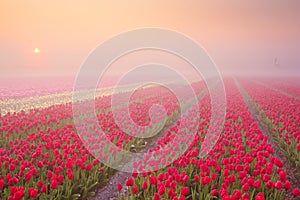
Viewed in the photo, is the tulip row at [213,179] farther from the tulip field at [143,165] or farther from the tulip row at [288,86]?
the tulip row at [288,86]

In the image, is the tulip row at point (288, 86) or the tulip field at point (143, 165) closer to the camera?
the tulip field at point (143, 165)

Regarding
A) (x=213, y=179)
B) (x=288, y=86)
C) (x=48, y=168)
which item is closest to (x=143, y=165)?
(x=213, y=179)

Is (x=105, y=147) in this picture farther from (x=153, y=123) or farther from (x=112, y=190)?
(x=153, y=123)

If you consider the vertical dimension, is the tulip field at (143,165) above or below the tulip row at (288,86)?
below

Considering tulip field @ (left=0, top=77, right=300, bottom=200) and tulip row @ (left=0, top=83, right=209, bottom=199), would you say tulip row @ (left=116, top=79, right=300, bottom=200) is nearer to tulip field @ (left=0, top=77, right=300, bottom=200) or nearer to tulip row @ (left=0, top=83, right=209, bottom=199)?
tulip field @ (left=0, top=77, right=300, bottom=200)

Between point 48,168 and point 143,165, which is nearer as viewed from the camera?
point 143,165

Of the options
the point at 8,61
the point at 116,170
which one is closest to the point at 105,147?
the point at 116,170

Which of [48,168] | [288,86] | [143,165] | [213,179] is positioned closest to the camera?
[213,179]

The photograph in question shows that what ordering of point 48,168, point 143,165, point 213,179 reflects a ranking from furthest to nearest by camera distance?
point 48,168, point 143,165, point 213,179

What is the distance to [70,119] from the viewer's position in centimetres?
1148

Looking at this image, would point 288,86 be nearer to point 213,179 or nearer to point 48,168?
point 213,179

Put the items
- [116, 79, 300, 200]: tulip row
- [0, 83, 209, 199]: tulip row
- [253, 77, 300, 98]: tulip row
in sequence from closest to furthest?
1. [116, 79, 300, 200]: tulip row
2. [0, 83, 209, 199]: tulip row
3. [253, 77, 300, 98]: tulip row

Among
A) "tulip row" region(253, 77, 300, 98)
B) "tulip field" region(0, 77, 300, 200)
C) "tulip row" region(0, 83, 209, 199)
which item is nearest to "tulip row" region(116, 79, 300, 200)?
"tulip field" region(0, 77, 300, 200)

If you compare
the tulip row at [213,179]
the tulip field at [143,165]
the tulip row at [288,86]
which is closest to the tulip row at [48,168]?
the tulip field at [143,165]
